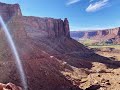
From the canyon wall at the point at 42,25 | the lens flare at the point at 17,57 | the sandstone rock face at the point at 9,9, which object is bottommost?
the lens flare at the point at 17,57

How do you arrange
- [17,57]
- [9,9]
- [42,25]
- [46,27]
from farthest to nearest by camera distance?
[46,27] → [42,25] → [9,9] → [17,57]

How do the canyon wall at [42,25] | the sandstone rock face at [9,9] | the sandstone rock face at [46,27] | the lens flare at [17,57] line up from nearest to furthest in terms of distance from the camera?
1. the lens flare at [17,57]
2. the sandstone rock face at [9,9]
3. the canyon wall at [42,25]
4. the sandstone rock face at [46,27]

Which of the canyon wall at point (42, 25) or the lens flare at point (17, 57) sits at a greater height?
the canyon wall at point (42, 25)

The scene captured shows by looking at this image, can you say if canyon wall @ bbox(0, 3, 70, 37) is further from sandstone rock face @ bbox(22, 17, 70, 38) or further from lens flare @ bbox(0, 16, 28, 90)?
lens flare @ bbox(0, 16, 28, 90)

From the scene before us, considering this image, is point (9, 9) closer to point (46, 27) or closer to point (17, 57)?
point (46, 27)

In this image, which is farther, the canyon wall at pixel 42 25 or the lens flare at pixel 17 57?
the canyon wall at pixel 42 25

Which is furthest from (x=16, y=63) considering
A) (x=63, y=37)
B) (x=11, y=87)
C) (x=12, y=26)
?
(x=63, y=37)

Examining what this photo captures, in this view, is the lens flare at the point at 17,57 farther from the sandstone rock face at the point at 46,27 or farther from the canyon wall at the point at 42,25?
the sandstone rock face at the point at 46,27

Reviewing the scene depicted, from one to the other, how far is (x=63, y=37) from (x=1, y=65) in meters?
88.0

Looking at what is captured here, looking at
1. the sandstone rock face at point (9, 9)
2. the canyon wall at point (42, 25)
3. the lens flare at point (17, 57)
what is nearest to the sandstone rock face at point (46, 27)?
the canyon wall at point (42, 25)

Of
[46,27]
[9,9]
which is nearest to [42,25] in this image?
[46,27]

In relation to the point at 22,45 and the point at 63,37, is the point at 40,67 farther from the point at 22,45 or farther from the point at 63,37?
the point at 63,37

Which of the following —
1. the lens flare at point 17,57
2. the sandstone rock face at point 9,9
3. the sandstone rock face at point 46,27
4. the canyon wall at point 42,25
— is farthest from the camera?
the sandstone rock face at point 46,27

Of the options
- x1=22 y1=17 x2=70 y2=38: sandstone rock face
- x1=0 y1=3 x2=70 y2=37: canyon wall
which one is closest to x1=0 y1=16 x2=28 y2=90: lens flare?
x1=0 y1=3 x2=70 y2=37: canyon wall
